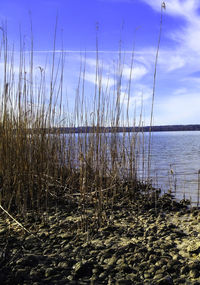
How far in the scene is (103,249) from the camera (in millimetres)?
1605

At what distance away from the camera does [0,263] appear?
1450mm

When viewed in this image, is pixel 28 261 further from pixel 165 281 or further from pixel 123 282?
pixel 165 281

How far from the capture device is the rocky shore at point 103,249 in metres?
1.33

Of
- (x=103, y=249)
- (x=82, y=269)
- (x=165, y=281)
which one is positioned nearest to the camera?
(x=165, y=281)

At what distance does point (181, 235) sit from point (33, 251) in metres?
0.92

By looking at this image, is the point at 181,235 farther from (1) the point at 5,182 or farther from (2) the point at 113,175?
(1) the point at 5,182

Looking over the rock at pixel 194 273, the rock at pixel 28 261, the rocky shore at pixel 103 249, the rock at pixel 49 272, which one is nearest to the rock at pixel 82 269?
the rocky shore at pixel 103 249

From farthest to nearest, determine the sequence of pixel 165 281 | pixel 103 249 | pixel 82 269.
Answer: pixel 103 249
pixel 82 269
pixel 165 281

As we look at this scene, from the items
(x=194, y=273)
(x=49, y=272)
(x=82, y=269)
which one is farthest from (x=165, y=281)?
(x=49, y=272)

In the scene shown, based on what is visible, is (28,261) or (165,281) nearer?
(165,281)

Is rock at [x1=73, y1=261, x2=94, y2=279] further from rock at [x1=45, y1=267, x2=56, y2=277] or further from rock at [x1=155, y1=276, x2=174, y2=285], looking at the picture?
rock at [x1=155, y1=276, x2=174, y2=285]

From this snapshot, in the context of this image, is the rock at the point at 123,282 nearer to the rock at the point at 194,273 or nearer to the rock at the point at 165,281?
the rock at the point at 165,281

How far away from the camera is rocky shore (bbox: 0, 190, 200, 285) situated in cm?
133

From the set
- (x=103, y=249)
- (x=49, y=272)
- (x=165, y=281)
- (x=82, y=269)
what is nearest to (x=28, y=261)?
(x=49, y=272)
